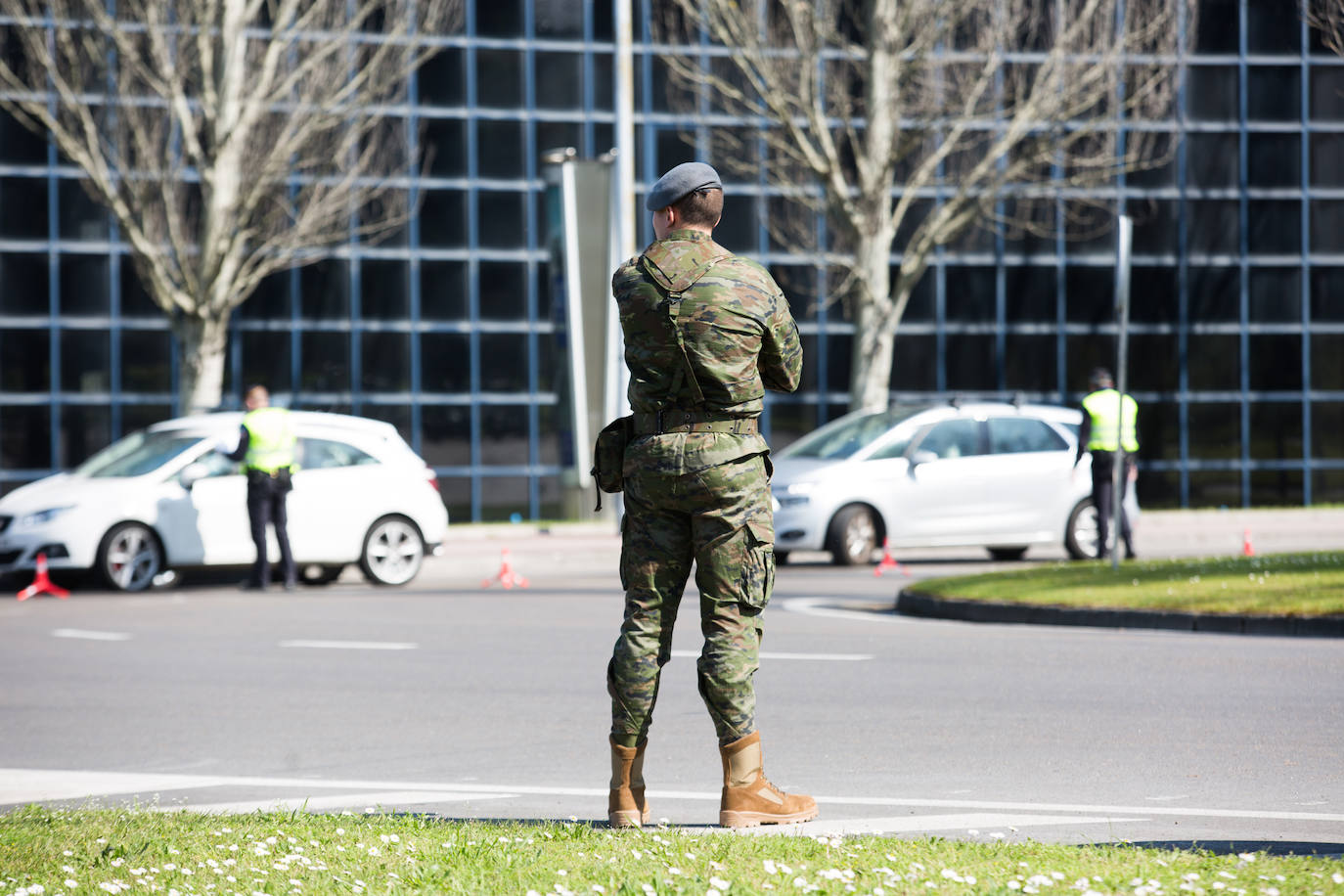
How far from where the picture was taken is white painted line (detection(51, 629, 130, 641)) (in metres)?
13.2

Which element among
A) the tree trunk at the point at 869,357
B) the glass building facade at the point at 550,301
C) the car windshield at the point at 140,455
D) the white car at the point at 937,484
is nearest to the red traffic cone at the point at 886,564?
the white car at the point at 937,484

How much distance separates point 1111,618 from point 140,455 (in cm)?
955

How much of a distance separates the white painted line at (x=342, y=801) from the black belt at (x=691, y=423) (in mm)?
1814

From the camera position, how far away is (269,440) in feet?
56.5

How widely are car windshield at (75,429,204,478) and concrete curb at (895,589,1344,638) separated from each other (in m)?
7.29

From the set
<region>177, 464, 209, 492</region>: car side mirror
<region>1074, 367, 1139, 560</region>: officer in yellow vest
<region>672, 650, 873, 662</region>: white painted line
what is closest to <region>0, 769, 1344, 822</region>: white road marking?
<region>672, 650, 873, 662</region>: white painted line

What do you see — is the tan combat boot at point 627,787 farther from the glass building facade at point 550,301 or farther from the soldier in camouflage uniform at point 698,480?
the glass building facade at point 550,301


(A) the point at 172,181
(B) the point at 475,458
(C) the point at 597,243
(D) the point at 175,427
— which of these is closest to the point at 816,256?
(C) the point at 597,243

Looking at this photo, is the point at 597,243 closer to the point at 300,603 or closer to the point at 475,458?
the point at 475,458

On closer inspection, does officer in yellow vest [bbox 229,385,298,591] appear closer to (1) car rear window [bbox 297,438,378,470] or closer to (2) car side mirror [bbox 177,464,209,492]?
(2) car side mirror [bbox 177,464,209,492]

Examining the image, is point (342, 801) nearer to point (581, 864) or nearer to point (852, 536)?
point (581, 864)

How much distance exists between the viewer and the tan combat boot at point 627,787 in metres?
5.58

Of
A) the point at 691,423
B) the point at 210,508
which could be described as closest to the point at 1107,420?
the point at 210,508

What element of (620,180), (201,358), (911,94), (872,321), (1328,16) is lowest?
(201,358)
